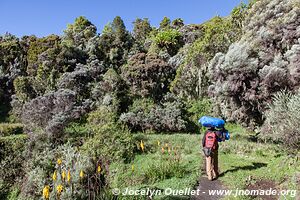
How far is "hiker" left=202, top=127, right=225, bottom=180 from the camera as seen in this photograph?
821 cm

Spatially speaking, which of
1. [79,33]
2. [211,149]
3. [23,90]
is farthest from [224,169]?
[79,33]

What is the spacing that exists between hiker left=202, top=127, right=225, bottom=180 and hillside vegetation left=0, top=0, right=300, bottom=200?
0.49 metres

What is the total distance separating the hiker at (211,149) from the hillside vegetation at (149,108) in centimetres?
49

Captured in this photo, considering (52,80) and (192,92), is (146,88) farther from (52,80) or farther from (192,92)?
(52,80)

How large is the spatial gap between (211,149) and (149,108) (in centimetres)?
1245

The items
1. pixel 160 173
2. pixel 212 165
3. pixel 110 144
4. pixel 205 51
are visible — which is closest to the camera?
pixel 212 165

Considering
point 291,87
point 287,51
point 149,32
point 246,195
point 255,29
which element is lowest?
point 246,195

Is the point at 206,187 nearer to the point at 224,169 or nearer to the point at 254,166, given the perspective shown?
the point at 224,169

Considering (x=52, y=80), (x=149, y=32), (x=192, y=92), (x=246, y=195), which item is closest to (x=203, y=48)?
(x=192, y=92)

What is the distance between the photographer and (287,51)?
13.4 meters

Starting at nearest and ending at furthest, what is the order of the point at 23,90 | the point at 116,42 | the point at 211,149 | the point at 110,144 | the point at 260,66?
1. the point at 211,149
2. the point at 110,144
3. the point at 260,66
4. the point at 23,90
5. the point at 116,42

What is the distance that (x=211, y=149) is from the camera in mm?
8180

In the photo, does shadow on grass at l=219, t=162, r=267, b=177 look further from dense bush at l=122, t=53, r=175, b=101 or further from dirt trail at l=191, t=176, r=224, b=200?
dense bush at l=122, t=53, r=175, b=101

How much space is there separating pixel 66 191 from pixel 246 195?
3928mm
